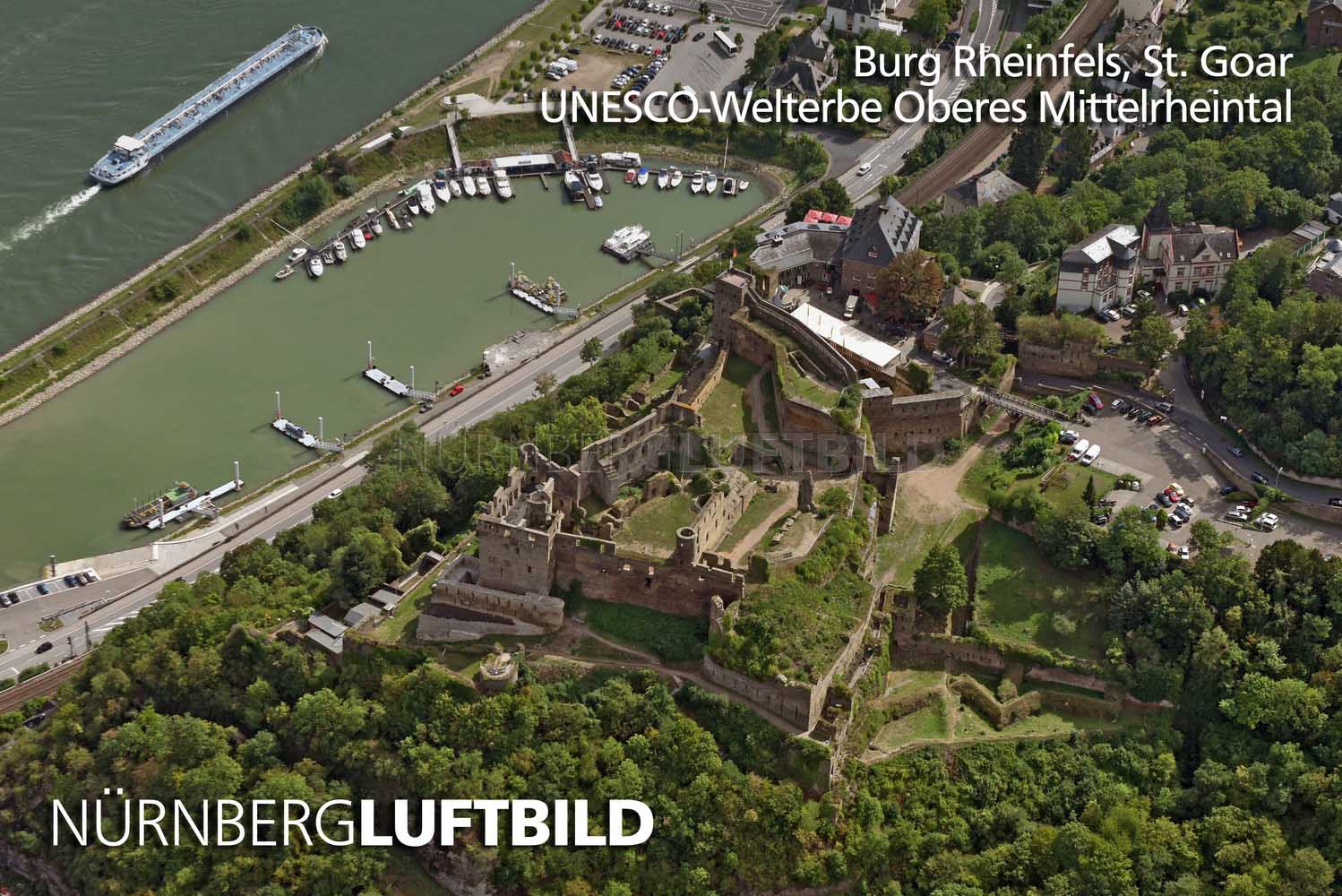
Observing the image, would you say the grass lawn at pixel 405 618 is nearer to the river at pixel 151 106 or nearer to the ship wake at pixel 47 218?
the river at pixel 151 106

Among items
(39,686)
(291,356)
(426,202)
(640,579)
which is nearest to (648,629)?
(640,579)

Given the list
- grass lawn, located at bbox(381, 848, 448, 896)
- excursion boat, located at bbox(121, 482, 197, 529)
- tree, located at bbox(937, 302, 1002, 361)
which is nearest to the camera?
grass lawn, located at bbox(381, 848, 448, 896)

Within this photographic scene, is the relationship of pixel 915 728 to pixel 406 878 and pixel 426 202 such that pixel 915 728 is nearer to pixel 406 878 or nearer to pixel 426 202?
pixel 406 878

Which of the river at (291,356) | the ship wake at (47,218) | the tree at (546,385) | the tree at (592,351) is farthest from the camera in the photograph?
the ship wake at (47,218)

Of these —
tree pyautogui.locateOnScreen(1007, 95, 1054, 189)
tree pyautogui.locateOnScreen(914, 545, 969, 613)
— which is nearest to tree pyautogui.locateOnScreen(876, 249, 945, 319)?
tree pyautogui.locateOnScreen(1007, 95, 1054, 189)

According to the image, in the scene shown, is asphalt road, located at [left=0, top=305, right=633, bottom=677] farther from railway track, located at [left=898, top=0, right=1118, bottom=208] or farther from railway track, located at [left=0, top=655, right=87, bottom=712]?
railway track, located at [left=898, top=0, right=1118, bottom=208]

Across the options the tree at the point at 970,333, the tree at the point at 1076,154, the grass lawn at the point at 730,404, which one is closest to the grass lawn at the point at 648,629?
the grass lawn at the point at 730,404

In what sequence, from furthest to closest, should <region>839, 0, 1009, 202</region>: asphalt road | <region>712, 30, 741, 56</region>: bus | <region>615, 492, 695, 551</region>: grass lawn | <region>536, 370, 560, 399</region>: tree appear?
<region>712, 30, 741, 56</region>: bus → <region>839, 0, 1009, 202</region>: asphalt road → <region>536, 370, 560, 399</region>: tree → <region>615, 492, 695, 551</region>: grass lawn

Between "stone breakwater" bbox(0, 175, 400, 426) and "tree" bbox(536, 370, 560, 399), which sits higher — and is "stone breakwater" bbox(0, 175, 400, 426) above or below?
above
